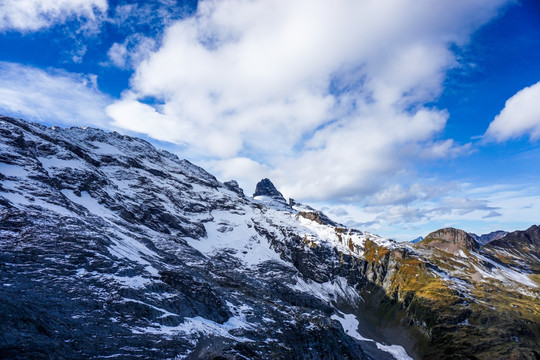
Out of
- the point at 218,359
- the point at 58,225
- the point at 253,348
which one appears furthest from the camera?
the point at 58,225

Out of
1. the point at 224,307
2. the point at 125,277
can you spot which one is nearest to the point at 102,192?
the point at 125,277

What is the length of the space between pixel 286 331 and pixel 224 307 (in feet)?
86.3

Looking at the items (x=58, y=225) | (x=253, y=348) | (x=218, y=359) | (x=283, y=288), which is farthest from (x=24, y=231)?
(x=283, y=288)

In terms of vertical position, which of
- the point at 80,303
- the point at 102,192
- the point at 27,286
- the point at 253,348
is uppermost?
the point at 102,192

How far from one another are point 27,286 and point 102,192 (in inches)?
4694

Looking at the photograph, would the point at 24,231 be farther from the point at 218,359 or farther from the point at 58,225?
the point at 218,359

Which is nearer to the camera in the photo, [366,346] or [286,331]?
[286,331]

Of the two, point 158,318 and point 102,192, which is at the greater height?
point 102,192

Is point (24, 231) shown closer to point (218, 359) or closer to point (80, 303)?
point (80, 303)

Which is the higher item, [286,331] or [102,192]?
[102,192]

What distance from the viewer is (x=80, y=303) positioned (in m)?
72.5

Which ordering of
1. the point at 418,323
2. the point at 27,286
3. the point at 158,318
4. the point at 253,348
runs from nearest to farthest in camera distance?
1. the point at 27,286
2. the point at 158,318
3. the point at 253,348
4. the point at 418,323

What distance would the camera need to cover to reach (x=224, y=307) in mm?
111375

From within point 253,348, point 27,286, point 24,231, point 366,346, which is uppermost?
point 24,231
